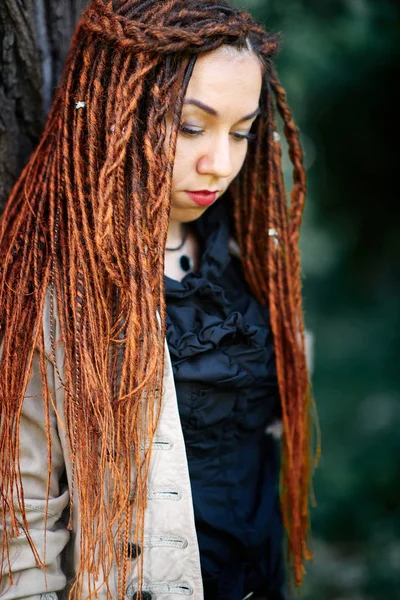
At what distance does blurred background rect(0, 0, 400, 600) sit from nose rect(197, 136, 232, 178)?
122cm

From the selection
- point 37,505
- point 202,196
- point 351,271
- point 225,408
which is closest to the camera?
point 37,505

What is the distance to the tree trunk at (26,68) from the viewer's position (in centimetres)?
167

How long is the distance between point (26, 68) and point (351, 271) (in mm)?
2432

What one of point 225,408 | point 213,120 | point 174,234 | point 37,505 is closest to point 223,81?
point 213,120

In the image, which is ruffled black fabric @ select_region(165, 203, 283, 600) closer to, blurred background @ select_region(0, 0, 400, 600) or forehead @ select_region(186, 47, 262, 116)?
forehead @ select_region(186, 47, 262, 116)

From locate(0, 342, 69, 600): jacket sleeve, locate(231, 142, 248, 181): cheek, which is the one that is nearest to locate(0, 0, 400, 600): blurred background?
locate(231, 142, 248, 181): cheek

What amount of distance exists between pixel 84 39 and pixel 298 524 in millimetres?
1525

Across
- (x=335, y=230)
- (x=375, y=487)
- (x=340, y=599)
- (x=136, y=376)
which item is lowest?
A: (x=340, y=599)

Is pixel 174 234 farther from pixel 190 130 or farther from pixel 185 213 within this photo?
pixel 190 130

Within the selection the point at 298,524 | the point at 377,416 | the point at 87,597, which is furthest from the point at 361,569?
the point at 87,597

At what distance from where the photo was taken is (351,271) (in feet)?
12.0

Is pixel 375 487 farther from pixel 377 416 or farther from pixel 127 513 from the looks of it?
pixel 127 513

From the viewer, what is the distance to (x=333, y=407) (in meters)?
3.54

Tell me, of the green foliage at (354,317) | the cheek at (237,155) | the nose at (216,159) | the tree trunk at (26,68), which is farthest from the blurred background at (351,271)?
the nose at (216,159)
